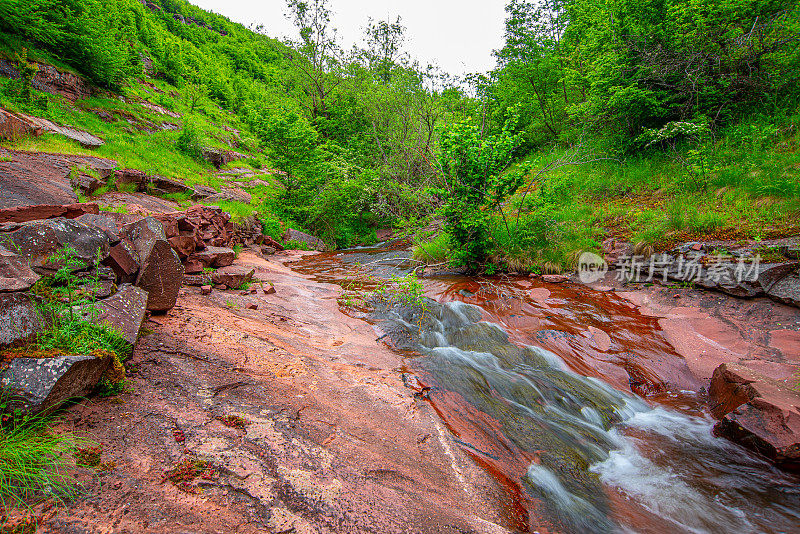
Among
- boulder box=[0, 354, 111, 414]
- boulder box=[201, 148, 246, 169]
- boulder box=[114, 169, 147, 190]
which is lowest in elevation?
boulder box=[0, 354, 111, 414]

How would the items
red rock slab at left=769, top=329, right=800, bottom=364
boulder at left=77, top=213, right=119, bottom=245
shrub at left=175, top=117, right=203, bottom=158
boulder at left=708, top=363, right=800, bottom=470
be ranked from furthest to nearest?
1. shrub at left=175, top=117, right=203, bottom=158
2. red rock slab at left=769, top=329, right=800, bottom=364
3. boulder at left=77, top=213, right=119, bottom=245
4. boulder at left=708, top=363, right=800, bottom=470

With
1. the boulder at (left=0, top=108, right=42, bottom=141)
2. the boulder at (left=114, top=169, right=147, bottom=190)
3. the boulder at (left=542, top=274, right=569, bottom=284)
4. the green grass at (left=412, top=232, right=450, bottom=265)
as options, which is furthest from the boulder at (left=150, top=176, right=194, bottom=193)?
the boulder at (left=542, top=274, right=569, bottom=284)

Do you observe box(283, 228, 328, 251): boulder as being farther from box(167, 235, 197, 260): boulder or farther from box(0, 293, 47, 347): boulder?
box(0, 293, 47, 347): boulder

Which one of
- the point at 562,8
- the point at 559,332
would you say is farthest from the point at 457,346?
the point at 562,8

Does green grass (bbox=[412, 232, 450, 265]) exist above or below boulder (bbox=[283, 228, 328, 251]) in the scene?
above

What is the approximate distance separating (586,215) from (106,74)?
22.6 m

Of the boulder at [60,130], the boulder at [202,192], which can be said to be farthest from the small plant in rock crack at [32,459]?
the boulder at [202,192]

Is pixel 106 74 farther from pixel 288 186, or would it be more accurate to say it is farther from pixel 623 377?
pixel 623 377

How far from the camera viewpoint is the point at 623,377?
15.0 ft

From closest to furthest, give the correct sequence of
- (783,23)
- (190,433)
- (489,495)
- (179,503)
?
(179,503), (190,433), (489,495), (783,23)

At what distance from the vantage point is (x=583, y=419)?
3803 millimetres

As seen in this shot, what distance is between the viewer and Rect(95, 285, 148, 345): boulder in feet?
8.27

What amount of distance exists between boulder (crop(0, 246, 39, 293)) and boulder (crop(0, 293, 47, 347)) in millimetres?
76


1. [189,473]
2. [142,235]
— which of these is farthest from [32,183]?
[189,473]
